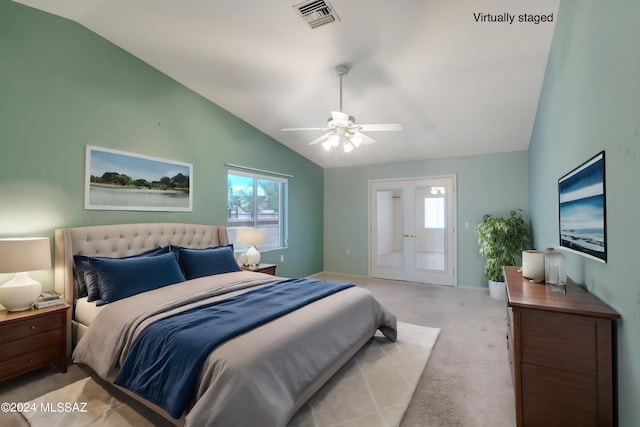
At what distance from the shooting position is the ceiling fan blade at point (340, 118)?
2.94 m

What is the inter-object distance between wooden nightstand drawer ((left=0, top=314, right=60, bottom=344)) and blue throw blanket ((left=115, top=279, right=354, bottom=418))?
1.06 meters

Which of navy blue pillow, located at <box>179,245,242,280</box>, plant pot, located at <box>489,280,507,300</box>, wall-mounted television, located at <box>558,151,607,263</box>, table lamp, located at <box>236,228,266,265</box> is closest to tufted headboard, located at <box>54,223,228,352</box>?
table lamp, located at <box>236,228,266,265</box>

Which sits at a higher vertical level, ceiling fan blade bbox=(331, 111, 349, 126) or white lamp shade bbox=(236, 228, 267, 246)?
ceiling fan blade bbox=(331, 111, 349, 126)

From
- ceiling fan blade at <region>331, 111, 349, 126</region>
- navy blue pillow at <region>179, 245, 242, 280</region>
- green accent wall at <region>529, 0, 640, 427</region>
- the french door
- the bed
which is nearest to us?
green accent wall at <region>529, 0, 640, 427</region>

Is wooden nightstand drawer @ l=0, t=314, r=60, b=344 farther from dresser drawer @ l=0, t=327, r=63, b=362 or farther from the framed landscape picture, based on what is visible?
the framed landscape picture

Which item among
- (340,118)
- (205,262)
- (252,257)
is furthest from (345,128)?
(252,257)

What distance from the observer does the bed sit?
5.19 feet

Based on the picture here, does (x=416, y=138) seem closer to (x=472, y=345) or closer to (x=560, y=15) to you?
(x=560, y=15)

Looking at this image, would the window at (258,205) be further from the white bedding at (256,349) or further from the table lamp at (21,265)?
the table lamp at (21,265)

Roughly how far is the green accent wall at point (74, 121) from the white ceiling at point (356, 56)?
0.21m

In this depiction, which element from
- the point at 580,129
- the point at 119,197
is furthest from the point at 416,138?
the point at 119,197

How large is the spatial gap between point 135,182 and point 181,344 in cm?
241

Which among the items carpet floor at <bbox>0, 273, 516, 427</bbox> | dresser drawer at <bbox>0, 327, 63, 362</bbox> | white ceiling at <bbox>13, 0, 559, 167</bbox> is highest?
white ceiling at <bbox>13, 0, 559, 167</bbox>

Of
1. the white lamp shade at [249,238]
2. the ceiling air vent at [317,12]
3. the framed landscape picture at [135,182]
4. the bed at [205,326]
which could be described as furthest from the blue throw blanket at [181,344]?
the ceiling air vent at [317,12]
